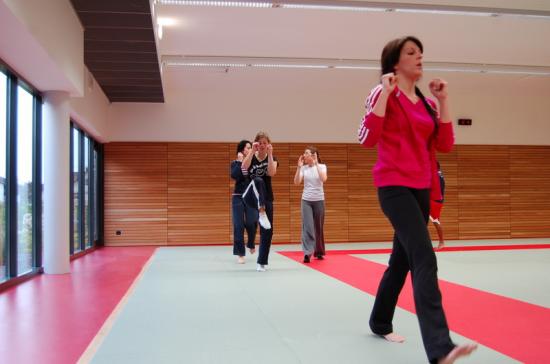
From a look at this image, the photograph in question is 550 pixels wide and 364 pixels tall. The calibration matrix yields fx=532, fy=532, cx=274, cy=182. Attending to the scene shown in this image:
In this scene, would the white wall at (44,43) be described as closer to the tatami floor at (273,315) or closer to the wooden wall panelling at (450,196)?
the tatami floor at (273,315)

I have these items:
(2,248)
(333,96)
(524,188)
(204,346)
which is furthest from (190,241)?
(204,346)

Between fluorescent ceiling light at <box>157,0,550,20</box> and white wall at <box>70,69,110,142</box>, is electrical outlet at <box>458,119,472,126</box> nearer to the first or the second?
fluorescent ceiling light at <box>157,0,550,20</box>

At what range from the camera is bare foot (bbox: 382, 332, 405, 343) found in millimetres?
2725

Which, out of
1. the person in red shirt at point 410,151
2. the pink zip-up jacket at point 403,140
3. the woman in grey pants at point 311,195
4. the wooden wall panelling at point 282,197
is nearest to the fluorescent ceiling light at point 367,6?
the woman in grey pants at point 311,195

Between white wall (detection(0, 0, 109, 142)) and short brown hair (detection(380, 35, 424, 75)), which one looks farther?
white wall (detection(0, 0, 109, 142))

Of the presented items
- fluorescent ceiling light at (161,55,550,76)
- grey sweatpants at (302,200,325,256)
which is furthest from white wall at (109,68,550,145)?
grey sweatpants at (302,200,325,256)

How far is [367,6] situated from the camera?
664 cm

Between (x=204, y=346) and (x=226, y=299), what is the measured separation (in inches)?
55.4

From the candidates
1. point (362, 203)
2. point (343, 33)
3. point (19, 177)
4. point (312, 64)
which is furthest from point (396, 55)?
point (362, 203)

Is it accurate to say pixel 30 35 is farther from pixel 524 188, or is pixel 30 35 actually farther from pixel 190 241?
pixel 524 188

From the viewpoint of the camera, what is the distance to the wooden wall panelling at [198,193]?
11.3 meters

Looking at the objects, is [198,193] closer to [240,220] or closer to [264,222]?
[240,220]

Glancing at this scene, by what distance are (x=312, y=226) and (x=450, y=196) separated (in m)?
6.43

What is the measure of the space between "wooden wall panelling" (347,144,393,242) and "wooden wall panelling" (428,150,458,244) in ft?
4.45
